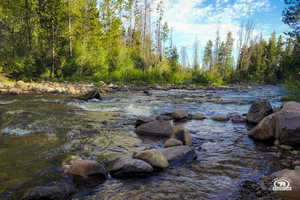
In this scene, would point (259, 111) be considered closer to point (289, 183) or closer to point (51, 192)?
point (289, 183)

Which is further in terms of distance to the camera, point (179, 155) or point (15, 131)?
point (15, 131)

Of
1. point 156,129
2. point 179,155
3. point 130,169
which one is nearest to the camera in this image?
point 130,169

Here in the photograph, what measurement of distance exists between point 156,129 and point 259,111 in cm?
346

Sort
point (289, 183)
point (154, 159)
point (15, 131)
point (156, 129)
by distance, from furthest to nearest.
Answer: point (156, 129) < point (15, 131) < point (154, 159) < point (289, 183)

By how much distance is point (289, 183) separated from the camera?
8.22 feet

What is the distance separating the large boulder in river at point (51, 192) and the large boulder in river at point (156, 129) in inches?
113

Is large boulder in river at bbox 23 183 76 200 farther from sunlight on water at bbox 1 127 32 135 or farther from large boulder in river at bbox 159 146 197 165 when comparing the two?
sunlight on water at bbox 1 127 32 135

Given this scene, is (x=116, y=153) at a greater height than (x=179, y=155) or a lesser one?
lesser

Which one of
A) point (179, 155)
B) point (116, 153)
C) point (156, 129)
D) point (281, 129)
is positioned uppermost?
point (281, 129)

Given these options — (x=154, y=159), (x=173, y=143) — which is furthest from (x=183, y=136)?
(x=154, y=159)

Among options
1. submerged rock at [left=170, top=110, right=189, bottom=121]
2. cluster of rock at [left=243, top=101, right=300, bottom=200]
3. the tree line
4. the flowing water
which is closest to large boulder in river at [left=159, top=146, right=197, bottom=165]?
the flowing water

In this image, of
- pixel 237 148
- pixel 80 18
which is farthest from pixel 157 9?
pixel 237 148

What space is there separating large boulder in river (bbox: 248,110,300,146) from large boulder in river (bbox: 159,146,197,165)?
1971 millimetres

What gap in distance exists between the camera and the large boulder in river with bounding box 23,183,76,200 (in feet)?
8.27
